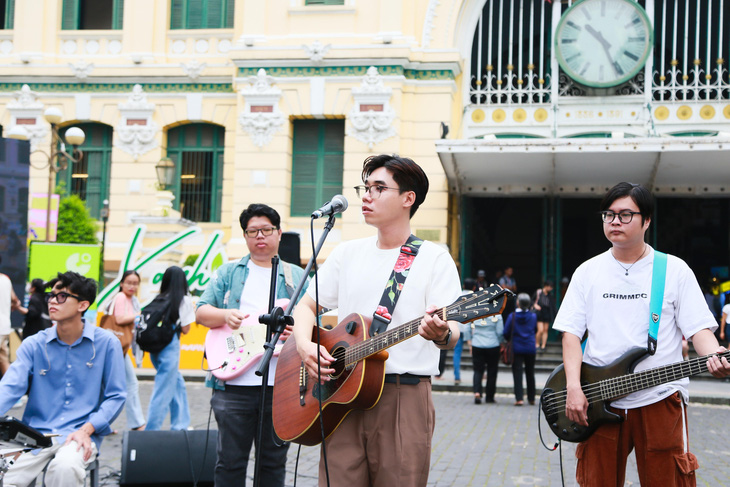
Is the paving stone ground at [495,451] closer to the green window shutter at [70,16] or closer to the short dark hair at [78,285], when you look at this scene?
the short dark hair at [78,285]

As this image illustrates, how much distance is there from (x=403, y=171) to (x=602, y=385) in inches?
57.9

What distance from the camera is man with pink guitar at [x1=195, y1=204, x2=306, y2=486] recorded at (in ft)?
16.1

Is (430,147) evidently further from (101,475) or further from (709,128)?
(101,475)

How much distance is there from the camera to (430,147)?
18.9 m

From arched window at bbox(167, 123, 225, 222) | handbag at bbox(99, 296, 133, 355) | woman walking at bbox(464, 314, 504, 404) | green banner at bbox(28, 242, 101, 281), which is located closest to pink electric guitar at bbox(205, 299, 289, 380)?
handbag at bbox(99, 296, 133, 355)

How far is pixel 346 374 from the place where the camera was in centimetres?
381

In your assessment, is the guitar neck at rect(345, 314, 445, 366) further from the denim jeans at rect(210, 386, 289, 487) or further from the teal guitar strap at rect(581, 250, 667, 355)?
the denim jeans at rect(210, 386, 289, 487)

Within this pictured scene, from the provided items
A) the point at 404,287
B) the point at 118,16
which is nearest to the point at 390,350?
the point at 404,287

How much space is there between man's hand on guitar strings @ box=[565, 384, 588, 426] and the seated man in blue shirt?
2686 mm

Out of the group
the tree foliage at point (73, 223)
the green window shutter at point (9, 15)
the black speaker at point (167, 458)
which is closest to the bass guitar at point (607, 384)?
the black speaker at point (167, 458)

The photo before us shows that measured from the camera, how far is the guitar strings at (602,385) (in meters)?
3.74

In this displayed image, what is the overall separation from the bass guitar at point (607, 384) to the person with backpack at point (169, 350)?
4.97 m

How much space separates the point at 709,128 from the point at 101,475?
16221mm

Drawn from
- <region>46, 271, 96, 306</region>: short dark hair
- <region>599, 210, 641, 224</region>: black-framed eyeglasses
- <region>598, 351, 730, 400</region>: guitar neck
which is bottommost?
<region>598, 351, 730, 400</region>: guitar neck
